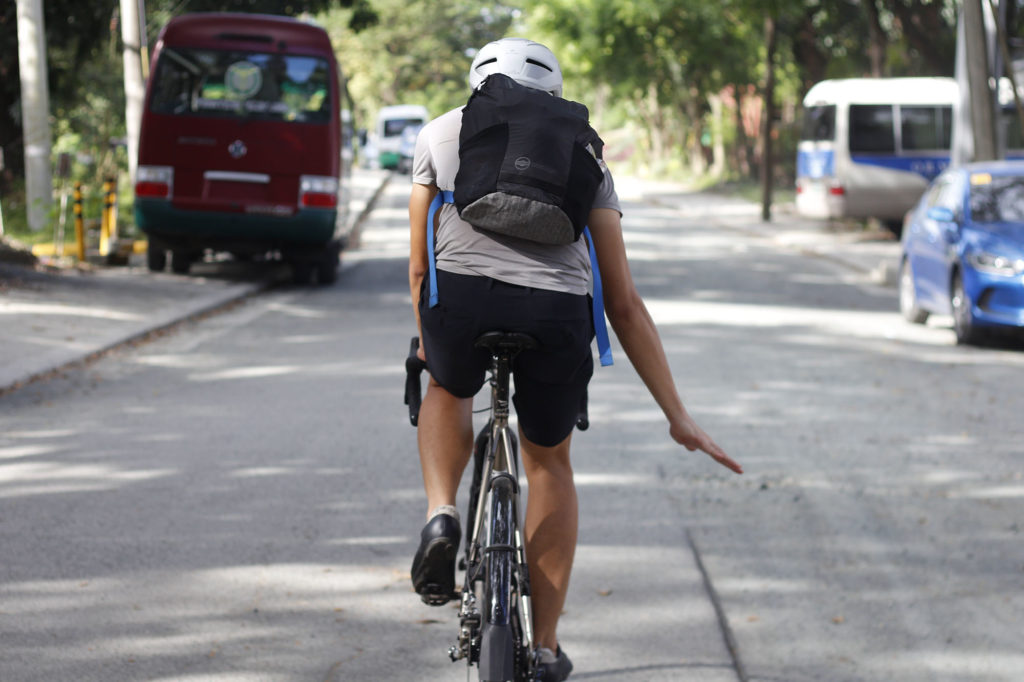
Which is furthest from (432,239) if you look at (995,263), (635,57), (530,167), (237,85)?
(635,57)

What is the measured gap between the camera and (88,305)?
46.8ft

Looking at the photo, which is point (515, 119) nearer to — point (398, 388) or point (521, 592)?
point (521, 592)

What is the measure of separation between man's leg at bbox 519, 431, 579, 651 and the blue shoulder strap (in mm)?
286

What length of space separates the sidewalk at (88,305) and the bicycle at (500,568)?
21.7ft

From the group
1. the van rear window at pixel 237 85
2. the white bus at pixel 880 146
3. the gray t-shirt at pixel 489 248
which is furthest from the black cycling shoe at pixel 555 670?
the white bus at pixel 880 146

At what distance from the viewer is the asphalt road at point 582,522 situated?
4.59 m

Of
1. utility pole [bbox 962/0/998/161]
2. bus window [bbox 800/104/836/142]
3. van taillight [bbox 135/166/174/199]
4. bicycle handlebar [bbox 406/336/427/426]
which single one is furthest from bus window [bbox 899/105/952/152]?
bicycle handlebar [bbox 406/336/427/426]

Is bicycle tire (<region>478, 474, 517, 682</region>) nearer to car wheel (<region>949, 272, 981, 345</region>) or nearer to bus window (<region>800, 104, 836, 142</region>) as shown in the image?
car wheel (<region>949, 272, 981, 345</region>)

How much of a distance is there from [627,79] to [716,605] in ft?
149

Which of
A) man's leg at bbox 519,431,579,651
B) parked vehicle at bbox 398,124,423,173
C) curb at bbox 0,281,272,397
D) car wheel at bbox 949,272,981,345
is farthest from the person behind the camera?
parked vehicle at bbox 398,124,423,173

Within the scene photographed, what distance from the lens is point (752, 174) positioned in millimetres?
50938

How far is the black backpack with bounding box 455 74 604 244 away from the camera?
3471 millimetres

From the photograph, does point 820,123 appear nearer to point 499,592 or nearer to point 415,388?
point 415,388

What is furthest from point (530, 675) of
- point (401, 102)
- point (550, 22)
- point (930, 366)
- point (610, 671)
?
point (401, 102)
